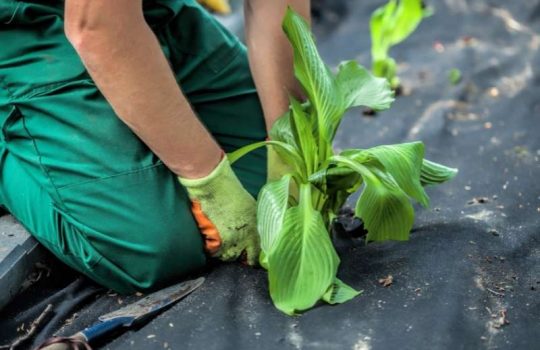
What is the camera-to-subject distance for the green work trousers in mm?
1591

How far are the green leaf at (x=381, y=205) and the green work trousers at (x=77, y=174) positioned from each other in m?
0.31

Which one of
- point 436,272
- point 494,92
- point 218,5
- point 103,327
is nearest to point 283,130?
point 436,272

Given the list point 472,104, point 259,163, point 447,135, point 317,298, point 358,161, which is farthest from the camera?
point 472,104

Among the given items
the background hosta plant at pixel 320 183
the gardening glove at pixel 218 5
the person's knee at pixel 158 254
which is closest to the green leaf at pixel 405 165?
the background hosta plant at pixel 320 183

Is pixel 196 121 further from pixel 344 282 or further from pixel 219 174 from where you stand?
pixel 344 282

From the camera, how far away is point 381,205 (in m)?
1.54

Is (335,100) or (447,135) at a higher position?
(335,100)

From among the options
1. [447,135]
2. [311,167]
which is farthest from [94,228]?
[447,135]

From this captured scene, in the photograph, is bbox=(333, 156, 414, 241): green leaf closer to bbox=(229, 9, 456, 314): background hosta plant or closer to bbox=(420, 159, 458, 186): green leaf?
bbox=(229, 9, 456, 314): background hosta plant

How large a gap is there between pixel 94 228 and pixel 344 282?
1.50ft

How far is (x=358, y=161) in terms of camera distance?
154 cm

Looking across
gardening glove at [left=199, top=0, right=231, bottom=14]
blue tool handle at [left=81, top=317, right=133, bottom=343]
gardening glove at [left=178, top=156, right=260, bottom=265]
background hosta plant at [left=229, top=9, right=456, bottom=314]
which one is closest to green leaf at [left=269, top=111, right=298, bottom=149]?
background hosta plant at [left=229, top=9, right=456, bottom=314]

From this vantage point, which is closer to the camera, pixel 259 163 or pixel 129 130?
pixel 129 130

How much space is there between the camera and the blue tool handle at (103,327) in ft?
4.77
